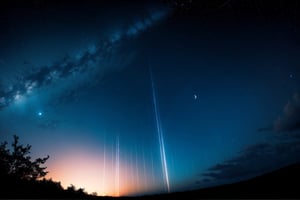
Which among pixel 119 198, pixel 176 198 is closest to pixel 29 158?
pixel 119 198

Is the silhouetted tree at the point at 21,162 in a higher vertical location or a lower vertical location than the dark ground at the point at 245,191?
higher

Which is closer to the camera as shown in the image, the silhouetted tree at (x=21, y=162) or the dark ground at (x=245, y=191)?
the dark ground at (x=245, y=191)

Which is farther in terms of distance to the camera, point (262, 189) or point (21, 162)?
point (21, 162)

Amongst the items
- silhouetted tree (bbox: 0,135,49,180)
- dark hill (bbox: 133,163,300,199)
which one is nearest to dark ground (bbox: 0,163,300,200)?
dark hill (bbox: 133,163,300,199)

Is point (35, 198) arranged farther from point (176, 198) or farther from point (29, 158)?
point (29, 158)

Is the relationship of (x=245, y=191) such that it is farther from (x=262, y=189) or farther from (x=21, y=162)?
(x=21, y=162)

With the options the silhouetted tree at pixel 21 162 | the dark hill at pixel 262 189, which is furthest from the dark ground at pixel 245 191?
the silhouetted tree at pixel 21 162

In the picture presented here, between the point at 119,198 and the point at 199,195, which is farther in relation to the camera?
the point at 119,198

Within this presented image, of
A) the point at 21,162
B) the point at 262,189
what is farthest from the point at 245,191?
the point at 21,162

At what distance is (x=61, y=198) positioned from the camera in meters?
5.61

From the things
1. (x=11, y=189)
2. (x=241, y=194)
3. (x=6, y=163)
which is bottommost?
(x=241, y=194)

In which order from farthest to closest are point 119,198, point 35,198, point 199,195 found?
point 119,198
point 199,195
point 35,198

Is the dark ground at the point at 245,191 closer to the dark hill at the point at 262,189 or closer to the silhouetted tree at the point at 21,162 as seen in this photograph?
the dark hill at the point at 262,189

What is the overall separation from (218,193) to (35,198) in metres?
4.08
